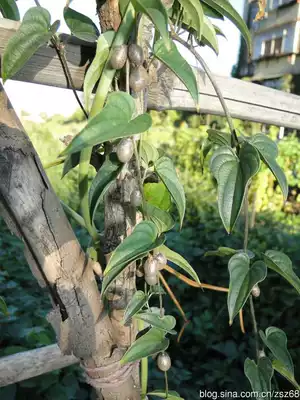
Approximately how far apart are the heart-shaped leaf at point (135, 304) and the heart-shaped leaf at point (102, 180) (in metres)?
0.10

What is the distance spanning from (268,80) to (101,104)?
4.01 metres

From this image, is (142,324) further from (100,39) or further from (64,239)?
(100,39)

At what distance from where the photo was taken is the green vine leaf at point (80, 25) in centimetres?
43

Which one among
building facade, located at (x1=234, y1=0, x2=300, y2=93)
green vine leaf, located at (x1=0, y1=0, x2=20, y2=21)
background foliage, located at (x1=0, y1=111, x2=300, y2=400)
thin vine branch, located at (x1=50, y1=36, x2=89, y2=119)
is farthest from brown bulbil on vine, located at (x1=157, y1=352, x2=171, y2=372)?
building facade, located at (x1=234, y1=0, x2=300, y2=93)

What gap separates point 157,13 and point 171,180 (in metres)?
0.15

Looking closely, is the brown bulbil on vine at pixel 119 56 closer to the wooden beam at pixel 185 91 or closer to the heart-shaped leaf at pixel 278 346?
the wooden beam at pixel 185 91

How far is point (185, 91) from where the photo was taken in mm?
747

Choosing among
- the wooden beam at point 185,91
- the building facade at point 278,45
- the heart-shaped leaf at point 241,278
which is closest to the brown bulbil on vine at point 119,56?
the wooden beam at point 185,91

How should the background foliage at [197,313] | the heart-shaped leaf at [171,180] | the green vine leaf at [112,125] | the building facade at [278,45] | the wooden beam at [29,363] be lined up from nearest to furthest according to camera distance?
1. the green vine leaf at [112,125]
2. the heart-shaped leaf at [171,180]
3. the wooden beam at [29,363]
4. the background foliage at [197,313]
5. the building facade at [278,45]

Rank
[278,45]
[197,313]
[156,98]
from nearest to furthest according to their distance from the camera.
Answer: [156,98]
[197,313]
[278,45]

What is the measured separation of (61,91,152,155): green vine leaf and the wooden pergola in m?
0.14

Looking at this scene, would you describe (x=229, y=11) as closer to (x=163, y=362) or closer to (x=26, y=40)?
(x=26, y=40)

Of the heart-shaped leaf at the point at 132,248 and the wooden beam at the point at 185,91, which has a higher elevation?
the wooden beam at the point at 185,91

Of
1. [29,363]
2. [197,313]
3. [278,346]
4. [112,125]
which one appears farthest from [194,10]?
[197,313]
